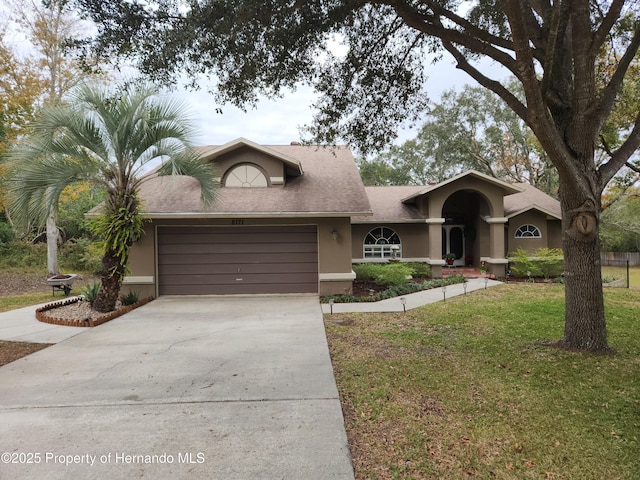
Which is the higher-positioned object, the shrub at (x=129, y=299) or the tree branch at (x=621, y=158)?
the tree branch at (x=621, y=158)

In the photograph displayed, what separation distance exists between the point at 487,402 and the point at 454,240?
14.8 m

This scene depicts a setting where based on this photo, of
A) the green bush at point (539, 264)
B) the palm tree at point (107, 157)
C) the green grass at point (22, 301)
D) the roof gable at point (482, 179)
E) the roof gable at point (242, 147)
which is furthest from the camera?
the roof gable at point (482, 179)

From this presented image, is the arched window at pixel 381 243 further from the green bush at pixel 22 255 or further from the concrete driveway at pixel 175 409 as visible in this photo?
the green bush at pixel 22 255

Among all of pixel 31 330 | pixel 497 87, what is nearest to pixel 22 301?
pixel 31 330

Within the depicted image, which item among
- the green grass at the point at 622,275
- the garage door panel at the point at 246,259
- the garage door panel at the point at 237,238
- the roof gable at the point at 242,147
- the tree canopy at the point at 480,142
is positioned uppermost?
the tree canopy at the point at 480,142

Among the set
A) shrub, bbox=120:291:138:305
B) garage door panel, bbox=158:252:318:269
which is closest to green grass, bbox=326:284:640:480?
garage door panel, bbox=158:252:318:269

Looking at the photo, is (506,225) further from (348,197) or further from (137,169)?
(137,169)

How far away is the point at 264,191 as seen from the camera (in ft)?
39.0

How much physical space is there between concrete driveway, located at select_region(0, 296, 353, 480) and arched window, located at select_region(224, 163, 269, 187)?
6.20 meters

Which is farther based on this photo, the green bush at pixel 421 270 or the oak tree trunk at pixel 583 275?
the green bush at pixel 421 270

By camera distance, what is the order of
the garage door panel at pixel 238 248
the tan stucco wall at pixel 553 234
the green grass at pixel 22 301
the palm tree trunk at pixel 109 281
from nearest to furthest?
the palm tree trunk at pixel 109 281 < the green grass at pixel 22 301 < the garage door panel at pixel 238 248 < the tan stucco wall at pixel 553 234

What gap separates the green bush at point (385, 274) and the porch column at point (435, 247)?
76.5 inches

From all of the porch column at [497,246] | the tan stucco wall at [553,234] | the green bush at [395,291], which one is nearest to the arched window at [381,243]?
the green bush at [395,291]

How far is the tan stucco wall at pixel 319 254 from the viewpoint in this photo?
11.1m
